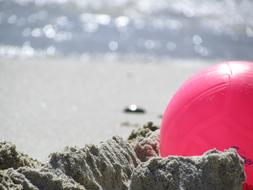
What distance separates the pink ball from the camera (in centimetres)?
273

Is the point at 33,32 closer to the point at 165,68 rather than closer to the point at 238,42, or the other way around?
the point at 165,68

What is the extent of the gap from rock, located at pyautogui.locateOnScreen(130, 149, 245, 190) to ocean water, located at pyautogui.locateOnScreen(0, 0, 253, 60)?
5.55 m

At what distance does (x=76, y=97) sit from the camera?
19.1 feet

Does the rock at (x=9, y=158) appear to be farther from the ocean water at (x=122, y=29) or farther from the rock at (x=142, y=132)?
the ocean water at (x=122, y=29)

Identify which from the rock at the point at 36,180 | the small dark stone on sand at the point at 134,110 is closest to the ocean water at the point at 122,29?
the small dark stone on sand at the point at 134,110

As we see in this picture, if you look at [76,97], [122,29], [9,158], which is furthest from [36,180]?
[122,29]

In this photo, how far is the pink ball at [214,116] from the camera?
273cm

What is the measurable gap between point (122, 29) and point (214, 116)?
23.8ft

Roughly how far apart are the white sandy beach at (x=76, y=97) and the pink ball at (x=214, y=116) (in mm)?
1071

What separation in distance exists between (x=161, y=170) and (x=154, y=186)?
8 centimetres

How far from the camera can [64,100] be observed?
221 inches

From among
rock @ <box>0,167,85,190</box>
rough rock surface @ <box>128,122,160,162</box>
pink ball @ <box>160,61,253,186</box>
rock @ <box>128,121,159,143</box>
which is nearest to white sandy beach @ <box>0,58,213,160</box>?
rock @ <box>128,121,159,143</box>

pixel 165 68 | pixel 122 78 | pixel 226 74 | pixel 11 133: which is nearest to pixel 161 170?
pixel 226 74

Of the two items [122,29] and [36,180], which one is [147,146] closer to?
[36,180]
